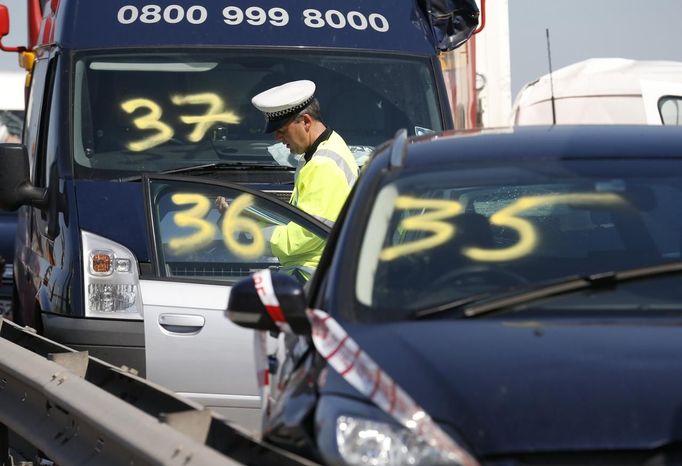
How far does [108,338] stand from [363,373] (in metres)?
3.67

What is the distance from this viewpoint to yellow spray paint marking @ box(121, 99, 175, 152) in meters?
8.84

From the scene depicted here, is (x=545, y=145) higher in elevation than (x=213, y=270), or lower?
higher

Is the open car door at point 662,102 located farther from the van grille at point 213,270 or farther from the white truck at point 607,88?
the van grille at point 213,270

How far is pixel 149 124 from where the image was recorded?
8898 mm

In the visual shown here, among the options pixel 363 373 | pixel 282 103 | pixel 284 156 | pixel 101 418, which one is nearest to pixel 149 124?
pixel 284 156

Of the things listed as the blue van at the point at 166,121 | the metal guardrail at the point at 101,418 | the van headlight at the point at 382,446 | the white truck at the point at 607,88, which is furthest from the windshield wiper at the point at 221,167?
the white truck at the point at 607,88

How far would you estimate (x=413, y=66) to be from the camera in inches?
368

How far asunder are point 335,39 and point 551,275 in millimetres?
4759

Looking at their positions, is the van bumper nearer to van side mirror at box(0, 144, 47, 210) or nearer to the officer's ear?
van side mirror at box(0, 144, 47, 210)

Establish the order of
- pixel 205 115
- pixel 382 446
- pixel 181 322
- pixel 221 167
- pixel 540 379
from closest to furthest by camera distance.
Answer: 1. pixel 382 446
2. pixel 540 379
3. pixel 181 322
4. pixel 221 167
5. pixel 205 115

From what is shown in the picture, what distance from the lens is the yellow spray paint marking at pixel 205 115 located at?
A: 352 inches

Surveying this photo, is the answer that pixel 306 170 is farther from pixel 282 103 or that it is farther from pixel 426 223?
pixel 426 223

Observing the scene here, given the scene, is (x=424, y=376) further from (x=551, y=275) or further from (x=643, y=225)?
(x=643, y=225)

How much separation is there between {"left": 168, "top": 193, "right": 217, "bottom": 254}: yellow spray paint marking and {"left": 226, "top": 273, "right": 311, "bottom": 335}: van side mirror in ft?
10.0
